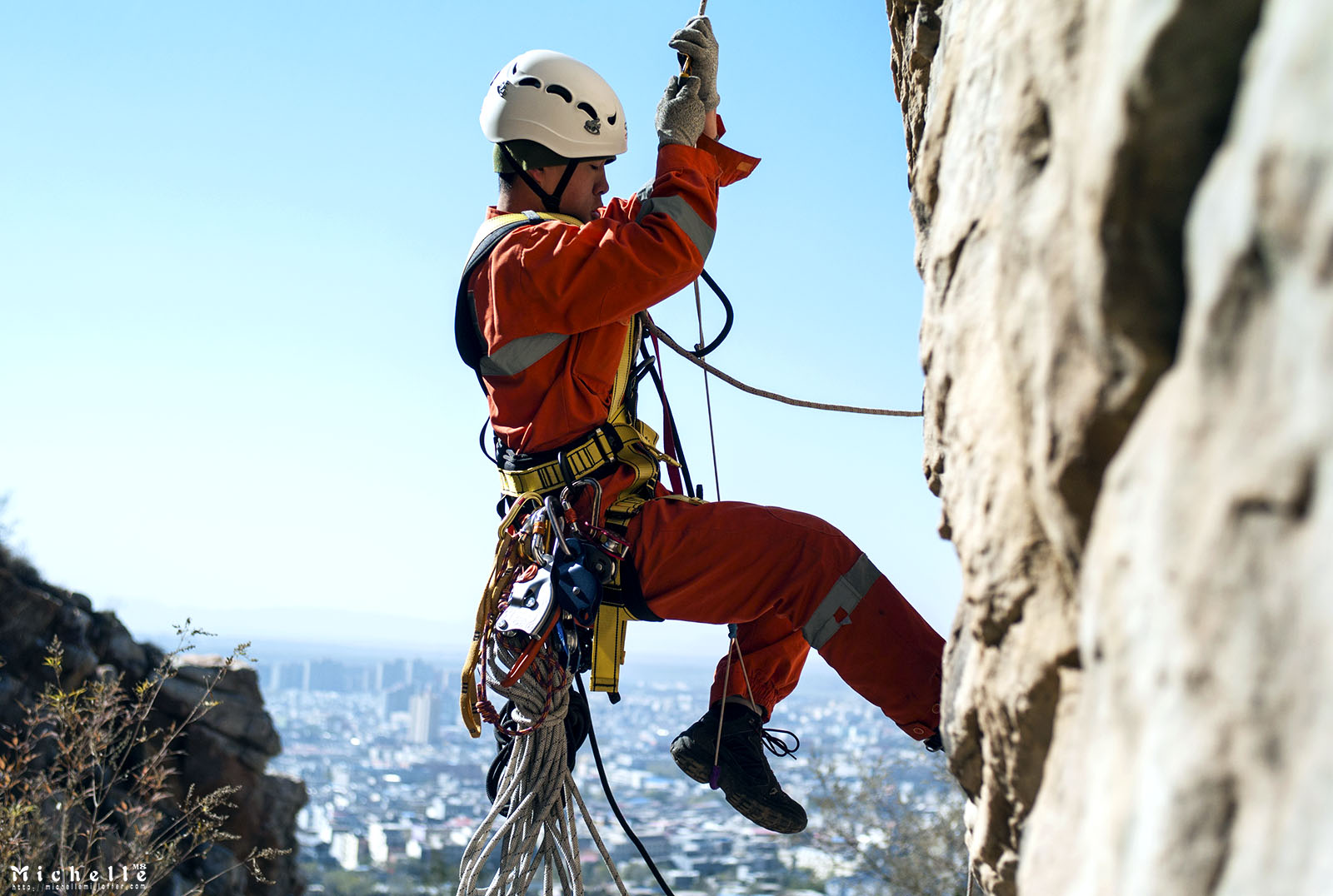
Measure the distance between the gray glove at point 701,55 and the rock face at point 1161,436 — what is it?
1.44 meters

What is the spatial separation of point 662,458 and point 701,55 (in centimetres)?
120

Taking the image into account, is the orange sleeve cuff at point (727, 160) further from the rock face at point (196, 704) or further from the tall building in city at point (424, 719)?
the tall building in city at point (424, 719)

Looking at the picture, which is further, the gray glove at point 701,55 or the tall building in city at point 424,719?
Answer: the tall building in city at point 424,719

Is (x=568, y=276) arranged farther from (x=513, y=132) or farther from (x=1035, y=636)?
(x=1035, y=636)

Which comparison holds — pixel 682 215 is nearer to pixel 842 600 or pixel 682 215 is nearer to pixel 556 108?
pixel 556 108

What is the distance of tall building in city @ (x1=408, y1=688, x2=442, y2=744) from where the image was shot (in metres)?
43.3

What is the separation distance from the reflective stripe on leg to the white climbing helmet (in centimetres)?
168

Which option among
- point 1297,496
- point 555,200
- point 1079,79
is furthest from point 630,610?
point 1297,496

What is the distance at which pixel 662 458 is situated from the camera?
3.42 metres

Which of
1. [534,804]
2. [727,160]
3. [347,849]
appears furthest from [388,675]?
[727,160]

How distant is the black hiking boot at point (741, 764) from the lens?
3211 millimetres

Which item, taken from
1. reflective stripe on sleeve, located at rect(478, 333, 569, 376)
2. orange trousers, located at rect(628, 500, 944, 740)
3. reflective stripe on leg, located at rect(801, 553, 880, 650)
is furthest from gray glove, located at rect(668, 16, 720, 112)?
reflective stripe on leg, located at rect(801, 553, 880, 650)

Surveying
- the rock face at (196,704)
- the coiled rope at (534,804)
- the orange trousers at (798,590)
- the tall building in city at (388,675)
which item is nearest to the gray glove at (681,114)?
the orange trousers at (798,590)

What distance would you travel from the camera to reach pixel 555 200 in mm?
3666
